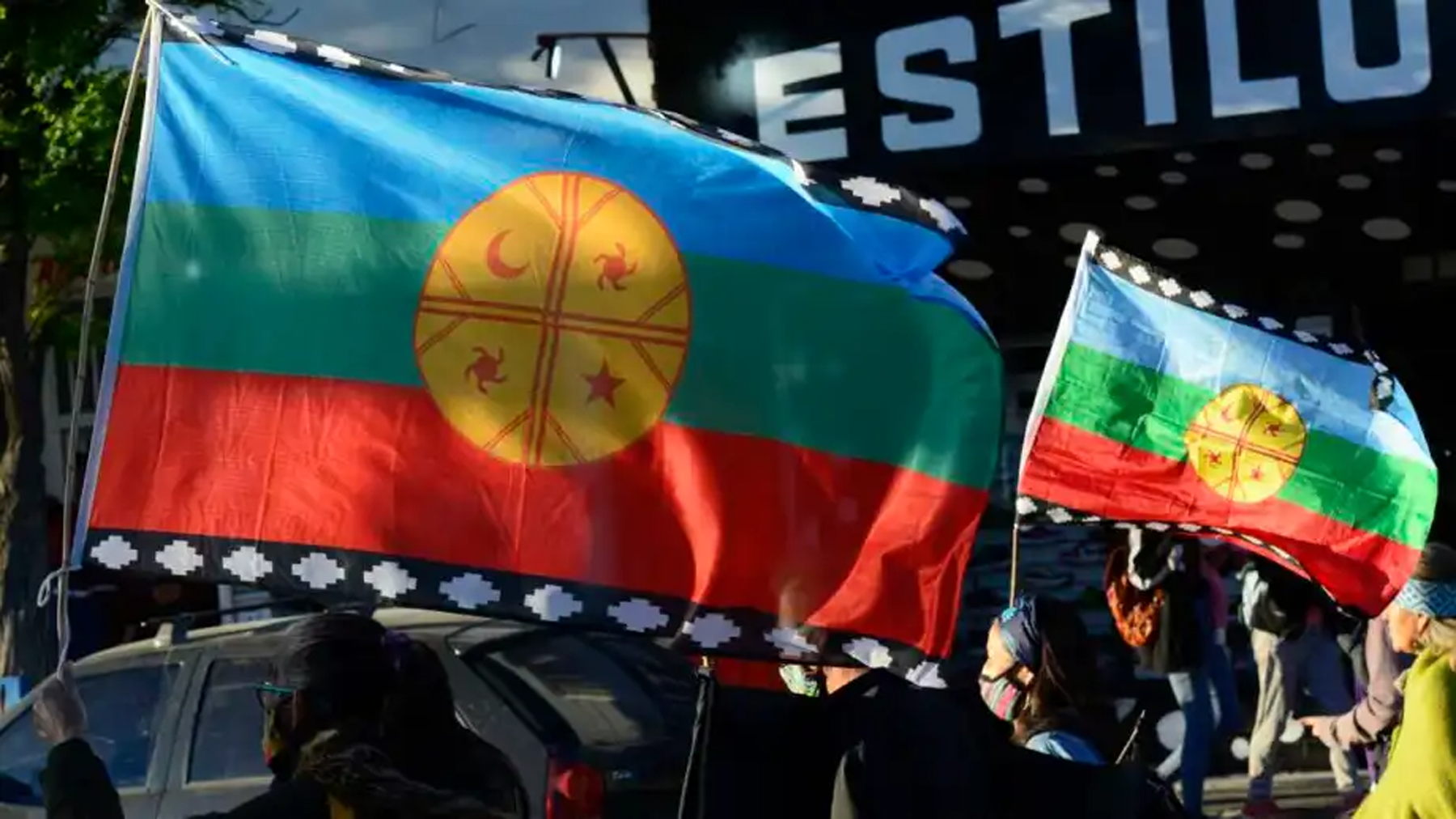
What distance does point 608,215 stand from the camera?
14.1ft

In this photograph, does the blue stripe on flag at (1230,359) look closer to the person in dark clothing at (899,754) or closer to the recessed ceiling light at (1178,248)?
the person in dark clothing at (899,754)

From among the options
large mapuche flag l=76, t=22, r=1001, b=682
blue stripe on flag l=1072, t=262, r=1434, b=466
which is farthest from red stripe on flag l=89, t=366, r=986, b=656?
blue stripe on flag l=1072, t=262, r=1434, b=466

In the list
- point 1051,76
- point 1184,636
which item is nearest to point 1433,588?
point 1184,636

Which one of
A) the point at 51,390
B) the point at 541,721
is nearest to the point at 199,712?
the point at 541,721

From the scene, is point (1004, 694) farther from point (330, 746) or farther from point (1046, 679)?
point (330, 746)

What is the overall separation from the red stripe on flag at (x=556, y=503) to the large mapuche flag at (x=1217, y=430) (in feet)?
10.2

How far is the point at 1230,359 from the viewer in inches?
290

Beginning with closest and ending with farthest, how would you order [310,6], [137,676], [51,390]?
[137,676] → [310,6] → [51,390]

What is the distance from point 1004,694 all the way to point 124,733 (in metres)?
3.39

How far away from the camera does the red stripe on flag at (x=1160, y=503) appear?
7258mm

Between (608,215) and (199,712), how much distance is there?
372 centimetres

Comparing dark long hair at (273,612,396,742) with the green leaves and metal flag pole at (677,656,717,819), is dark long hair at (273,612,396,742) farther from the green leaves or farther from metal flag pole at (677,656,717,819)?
the green leaves

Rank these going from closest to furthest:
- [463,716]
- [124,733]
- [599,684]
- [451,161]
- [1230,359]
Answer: [451,161] < [463,716] < [599,684] < [1230,359] < [124,733]

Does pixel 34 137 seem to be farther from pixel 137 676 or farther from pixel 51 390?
pixel 51 390
